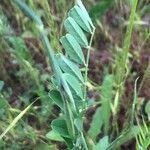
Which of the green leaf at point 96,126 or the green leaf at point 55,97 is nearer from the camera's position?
the green leaf at point 55,97

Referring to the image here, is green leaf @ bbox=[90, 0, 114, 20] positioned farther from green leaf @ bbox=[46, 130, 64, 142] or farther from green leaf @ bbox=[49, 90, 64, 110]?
green leaf @ bbox=[49, 90, 64, 110]

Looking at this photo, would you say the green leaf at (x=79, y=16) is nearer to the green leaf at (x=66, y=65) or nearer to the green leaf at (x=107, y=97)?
the green leaf at (x=66, y=65)

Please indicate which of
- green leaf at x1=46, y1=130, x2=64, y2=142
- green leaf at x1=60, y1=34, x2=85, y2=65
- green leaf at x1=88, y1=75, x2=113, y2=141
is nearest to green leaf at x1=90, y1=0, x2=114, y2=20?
green leaf at x1=88, y1=75, x2=113, y2=141

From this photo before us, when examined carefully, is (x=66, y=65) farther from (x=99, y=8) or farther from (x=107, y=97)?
(x=99, y=8)

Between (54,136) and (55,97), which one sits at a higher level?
(55,97)

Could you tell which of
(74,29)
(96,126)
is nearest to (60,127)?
(74,29)

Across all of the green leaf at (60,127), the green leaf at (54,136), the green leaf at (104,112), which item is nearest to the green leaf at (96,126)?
the green leaf at (104,112)

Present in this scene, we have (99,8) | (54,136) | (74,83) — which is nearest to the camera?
(74,83)
